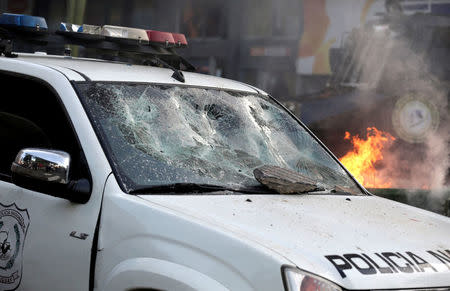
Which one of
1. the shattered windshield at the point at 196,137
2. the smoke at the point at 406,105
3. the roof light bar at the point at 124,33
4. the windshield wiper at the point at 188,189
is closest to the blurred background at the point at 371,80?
the smoke at the point at 406,105

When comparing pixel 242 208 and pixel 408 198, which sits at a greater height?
pixel 242 208

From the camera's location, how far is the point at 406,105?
45.4 feet

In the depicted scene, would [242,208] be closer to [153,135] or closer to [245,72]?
[153,135]

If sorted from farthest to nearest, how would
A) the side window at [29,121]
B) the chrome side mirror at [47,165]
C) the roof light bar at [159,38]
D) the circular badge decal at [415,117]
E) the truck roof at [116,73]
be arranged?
the circular badge decal at [415,117] → the roof light bar at [159,38] → the truck roof at [116,73] → the side window at [29,121] → the chrome side mirror at [47,165]

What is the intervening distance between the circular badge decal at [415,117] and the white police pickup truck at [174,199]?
9782 millimetres

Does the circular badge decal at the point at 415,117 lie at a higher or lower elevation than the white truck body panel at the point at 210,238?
lower

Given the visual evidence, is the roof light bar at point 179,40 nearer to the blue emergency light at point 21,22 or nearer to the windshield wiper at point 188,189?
the blue emergency light at point 21,22

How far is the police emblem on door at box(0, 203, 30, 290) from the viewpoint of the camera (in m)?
3.42

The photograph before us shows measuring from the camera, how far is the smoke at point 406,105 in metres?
13.5

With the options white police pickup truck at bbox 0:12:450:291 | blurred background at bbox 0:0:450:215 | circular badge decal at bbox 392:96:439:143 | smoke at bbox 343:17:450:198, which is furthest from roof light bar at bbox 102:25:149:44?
circular badge decal at bbox 392:96:439:143

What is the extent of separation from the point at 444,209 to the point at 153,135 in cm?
432

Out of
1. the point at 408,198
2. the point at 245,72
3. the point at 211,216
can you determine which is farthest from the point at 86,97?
the point at 245,72

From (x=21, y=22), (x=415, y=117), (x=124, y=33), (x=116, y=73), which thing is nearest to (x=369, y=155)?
(x=415, y=117)

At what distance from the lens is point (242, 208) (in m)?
3.10
